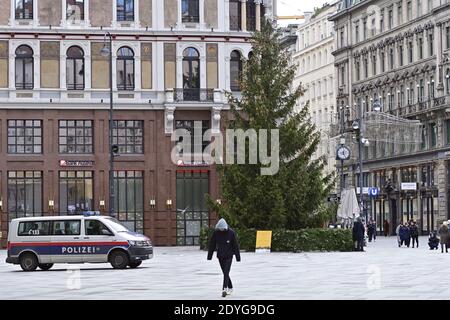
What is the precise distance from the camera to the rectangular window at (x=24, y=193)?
73.2 meters

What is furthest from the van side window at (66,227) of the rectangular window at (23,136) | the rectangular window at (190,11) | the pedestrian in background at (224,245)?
the rectangular window at (190,11)

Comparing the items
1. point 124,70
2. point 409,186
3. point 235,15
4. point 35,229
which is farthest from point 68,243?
point 409,186

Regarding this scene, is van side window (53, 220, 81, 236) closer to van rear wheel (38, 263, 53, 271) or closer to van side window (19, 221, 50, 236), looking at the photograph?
van side window (19, 221, 50, 236)

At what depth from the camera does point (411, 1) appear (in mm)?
108500

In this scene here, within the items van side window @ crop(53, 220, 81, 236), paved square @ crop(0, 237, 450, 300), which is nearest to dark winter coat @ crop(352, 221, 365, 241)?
paved square @ crop(0, 237, 450, 300)

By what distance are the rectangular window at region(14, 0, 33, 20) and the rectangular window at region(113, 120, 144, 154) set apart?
7.76m

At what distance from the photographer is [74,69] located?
73.9 meters

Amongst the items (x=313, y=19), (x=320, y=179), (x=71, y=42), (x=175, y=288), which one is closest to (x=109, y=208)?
(x=71, y=42)

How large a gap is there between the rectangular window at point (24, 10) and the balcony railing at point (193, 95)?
30.6 ft

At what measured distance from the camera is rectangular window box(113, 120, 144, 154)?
245ft
